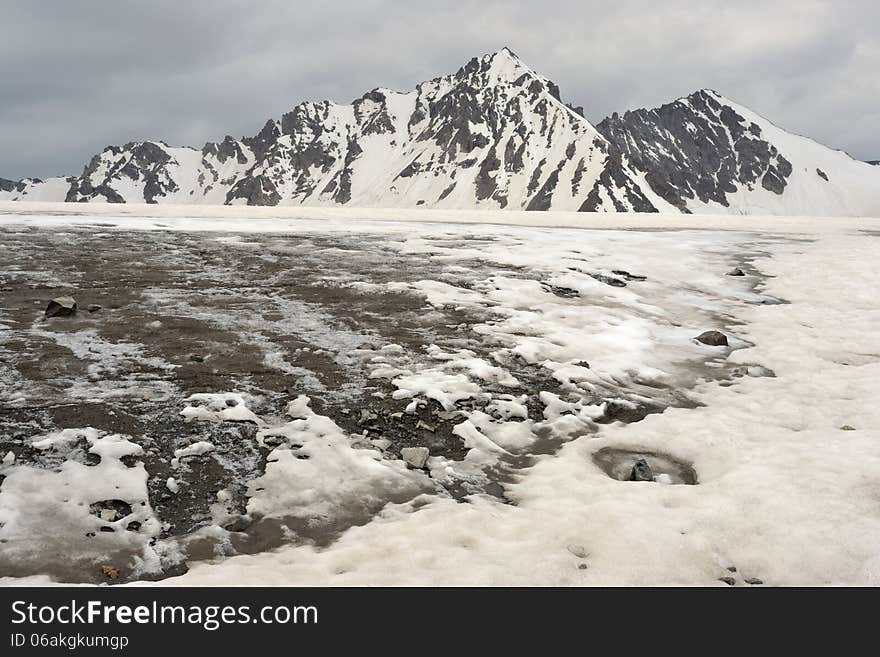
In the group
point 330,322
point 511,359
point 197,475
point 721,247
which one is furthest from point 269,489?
point 721,247

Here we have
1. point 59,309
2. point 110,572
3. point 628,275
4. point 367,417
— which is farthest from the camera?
point 628,275

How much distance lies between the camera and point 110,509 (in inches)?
201

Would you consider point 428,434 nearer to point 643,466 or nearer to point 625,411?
point 643,466

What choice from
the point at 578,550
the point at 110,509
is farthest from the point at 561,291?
the point at 110,509

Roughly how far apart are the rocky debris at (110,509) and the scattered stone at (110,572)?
2.32 ft

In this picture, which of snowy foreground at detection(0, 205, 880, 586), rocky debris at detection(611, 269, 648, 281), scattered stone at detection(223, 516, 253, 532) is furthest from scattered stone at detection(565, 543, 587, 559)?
rocky debris at detection(611, 269, 648, 281)

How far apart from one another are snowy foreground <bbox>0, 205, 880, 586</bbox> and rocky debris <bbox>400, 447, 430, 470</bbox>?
0.08 feet

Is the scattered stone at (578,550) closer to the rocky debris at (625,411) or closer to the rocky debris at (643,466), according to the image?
the rocky debris at (643,466)

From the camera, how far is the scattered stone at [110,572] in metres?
4.30

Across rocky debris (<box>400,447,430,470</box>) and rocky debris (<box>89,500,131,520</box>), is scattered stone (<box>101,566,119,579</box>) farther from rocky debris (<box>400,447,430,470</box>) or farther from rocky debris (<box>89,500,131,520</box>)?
rocky debris (<box>400,447,430,470</box>)

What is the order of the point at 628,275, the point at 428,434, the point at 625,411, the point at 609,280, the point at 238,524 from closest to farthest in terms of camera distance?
the point at 238,524
the point at 428,434
the point at 625,411
the point at 609,280
the point at 628,275

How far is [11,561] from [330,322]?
6984 millimetres

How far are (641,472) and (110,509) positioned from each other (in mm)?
5132

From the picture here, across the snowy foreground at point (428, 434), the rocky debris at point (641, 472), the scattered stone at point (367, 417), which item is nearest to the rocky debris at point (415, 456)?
the snowy foreground at point (428, 434)
